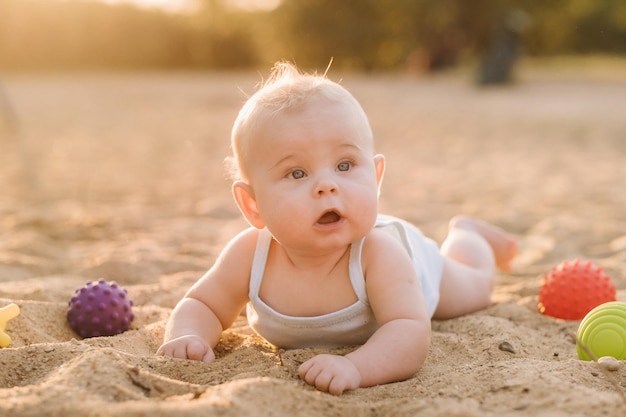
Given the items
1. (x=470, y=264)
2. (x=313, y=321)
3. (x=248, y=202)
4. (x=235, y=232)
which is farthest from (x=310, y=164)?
(x=235, y=232)

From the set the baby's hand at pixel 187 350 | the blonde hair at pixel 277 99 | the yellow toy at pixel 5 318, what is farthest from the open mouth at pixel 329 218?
the yellow toy at pixel 5 318

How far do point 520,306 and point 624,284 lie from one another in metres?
0.62

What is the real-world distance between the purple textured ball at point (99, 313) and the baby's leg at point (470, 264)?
122 centimetres

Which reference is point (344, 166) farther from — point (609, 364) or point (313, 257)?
point (609, 364)

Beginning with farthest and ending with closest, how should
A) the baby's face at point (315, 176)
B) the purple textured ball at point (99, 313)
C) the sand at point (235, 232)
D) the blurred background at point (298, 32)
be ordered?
1. the blurred background at point (298, 32)
2. the purple textured ball at point (99, 313)
3. the baby's face at point (315, 176)
4. the sand at point (235, 232)

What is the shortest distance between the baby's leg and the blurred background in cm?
1301

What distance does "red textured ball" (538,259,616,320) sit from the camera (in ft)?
9.78

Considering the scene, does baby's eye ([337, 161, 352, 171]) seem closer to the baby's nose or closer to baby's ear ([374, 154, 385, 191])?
the baby's nose

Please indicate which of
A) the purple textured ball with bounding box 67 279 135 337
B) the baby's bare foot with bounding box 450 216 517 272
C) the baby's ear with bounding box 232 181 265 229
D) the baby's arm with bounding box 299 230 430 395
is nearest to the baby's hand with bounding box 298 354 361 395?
the baby's arm with bounding box 299 230 430 395

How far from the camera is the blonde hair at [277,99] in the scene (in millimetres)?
2332

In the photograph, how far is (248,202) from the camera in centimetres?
246

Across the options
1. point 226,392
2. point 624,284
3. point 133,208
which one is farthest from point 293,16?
point 226,392

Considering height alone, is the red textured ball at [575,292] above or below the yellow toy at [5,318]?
below

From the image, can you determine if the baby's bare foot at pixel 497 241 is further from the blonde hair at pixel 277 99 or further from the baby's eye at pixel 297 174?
the baby's eye at pixel 297 174
